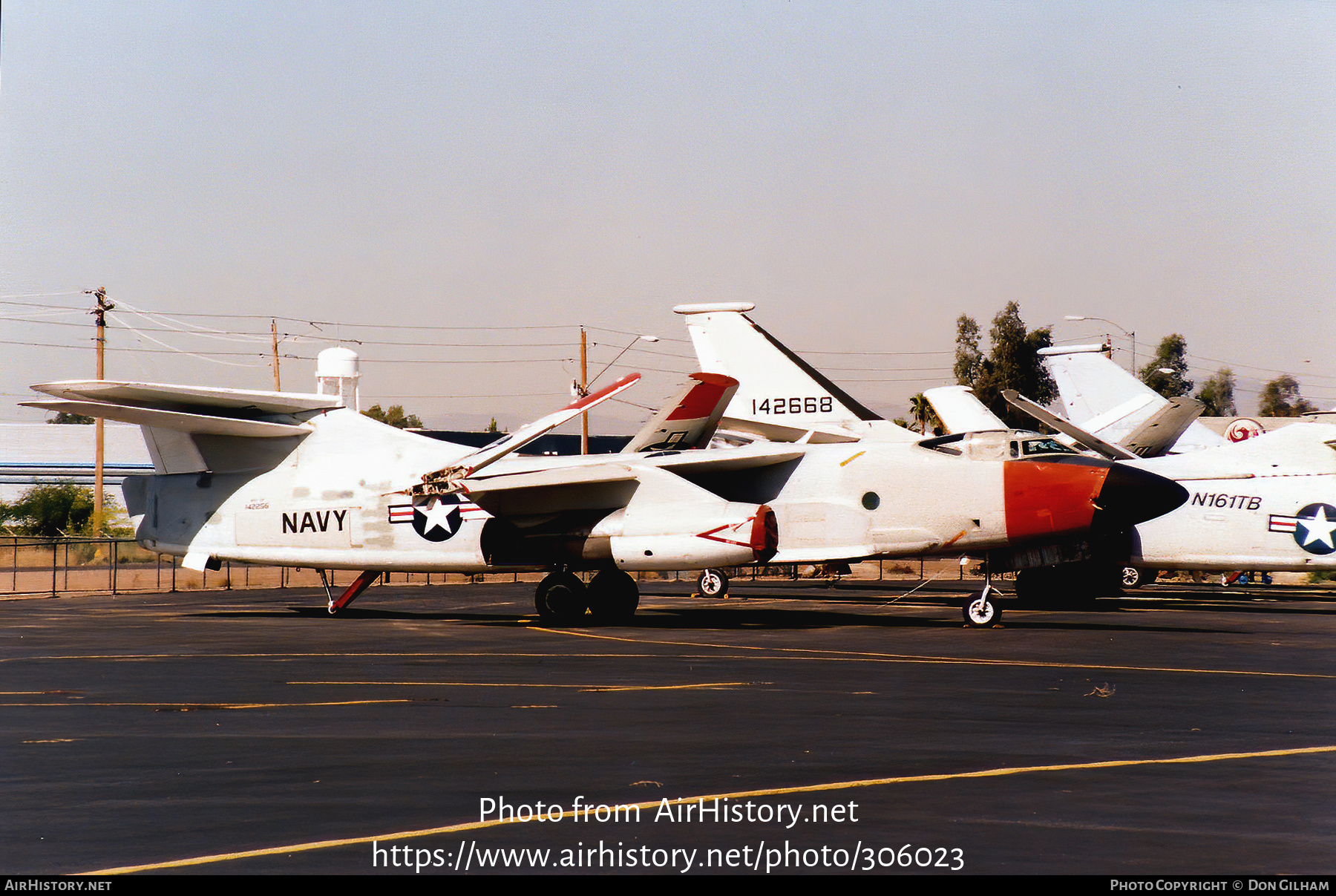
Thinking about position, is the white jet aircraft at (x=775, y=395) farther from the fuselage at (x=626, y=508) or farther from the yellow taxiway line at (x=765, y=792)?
the yellow taxiway line at (x=765, y=792)

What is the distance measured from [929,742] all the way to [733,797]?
2.81 meters

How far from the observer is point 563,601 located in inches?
970

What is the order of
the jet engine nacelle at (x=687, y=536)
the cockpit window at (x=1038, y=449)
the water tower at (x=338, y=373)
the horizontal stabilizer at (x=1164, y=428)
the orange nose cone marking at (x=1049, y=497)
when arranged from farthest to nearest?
the water tower at (x=338, y=373) → the horizontal stabilizer at (x=1164, y=428) → the cockpit window at (x=1038, y=449) → the jet engine nacelle at (x=687, y=536) → the orange nose cone marking at (x=1049, y=497)

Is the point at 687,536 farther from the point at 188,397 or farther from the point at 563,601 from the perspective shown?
the point at 188,397

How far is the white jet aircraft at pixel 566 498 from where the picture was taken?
22359 millimetres

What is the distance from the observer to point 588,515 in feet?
78.9

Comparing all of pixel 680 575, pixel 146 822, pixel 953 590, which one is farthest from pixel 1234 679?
pixel 680 575

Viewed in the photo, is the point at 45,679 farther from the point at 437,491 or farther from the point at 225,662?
→ the point at 437,491

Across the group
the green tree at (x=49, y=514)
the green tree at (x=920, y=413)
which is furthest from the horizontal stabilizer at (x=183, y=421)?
the green tree at (x=920, y=413)

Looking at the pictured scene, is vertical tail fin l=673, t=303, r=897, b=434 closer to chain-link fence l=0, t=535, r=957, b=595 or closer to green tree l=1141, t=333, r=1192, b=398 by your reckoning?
chain-link fence l=0, t=535, r=957, b=595

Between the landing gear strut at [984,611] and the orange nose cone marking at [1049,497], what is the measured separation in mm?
1342

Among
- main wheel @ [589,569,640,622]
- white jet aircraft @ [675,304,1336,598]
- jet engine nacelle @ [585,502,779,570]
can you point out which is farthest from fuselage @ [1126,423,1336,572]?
main wheel @ [589,569,640,622]

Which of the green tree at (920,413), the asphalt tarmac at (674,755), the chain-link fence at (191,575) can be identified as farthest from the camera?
the green tree at (920,413)
